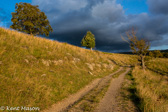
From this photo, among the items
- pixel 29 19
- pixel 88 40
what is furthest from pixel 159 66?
pixel 29 19

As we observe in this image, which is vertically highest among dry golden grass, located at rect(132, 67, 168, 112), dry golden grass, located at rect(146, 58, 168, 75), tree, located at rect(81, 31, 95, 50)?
tree, located at rect(81, 31, 95, 50)

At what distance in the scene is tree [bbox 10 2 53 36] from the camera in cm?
2845

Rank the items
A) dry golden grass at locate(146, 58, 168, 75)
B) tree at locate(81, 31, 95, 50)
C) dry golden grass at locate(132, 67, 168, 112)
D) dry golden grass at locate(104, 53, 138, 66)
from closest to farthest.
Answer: dry golden grass at locate(132, 67, 168, 112) < dry golden grass at locate(146, 58, 168, 75) < dry golden grass at locate(104, 53, 138, 66) < tree at locate(81, 31, 95, 50)

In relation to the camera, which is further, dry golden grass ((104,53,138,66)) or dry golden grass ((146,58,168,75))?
dry golden grass ((104,53,138,66))

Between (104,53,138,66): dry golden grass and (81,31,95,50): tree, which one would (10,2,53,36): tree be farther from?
(104,53,138,66): dry golden grass

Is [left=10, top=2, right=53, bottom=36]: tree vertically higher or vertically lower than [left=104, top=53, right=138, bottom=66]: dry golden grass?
higher

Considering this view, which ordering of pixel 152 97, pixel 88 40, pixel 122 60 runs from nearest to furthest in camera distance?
1. pixel 152 97
2. pixel 122 60
3. pixel 88 40

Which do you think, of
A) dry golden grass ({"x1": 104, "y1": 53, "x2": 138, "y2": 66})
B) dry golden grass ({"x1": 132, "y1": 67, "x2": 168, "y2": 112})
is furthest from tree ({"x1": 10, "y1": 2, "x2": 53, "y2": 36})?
dry golden grass ({"x1": 132, "y1": 67, "x2": 168, "y2": 112})

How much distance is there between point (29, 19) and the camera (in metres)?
30.4

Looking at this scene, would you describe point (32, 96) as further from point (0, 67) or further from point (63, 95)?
point (0, 67)

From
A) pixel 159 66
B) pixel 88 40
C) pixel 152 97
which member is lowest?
pixel 159 66

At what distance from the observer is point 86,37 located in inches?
1860

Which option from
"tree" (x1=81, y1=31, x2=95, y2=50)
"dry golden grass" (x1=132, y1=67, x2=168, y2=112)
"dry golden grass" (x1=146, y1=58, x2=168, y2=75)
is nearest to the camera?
"dry golden grass" (x1=132, y1=67, x2=168, y2=112)

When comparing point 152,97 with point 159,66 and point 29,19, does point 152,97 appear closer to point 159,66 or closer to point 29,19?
point 159,66
